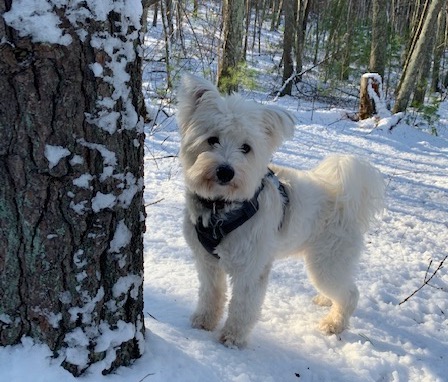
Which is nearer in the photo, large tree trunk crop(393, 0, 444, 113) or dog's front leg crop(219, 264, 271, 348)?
dog's front leg crop(219, 264, 271, 348)

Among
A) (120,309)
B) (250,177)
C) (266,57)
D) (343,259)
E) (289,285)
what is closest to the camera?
(120,309)

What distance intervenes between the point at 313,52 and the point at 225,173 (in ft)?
72.2

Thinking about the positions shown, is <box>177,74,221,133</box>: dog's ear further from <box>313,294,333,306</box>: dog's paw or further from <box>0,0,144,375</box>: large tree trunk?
<box>313,294,333,306</box>: dog's paw

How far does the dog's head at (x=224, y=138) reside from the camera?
280 centimetres

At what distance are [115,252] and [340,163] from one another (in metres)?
2.15

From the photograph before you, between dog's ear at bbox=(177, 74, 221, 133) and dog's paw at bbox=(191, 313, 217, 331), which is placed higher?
dog's ear at bbox=(177, 74, 221, 133)

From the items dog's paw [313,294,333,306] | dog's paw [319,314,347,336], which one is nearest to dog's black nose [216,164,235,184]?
dog's paw [319,314,347,336]

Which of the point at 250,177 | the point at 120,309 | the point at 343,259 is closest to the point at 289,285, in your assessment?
the point at 343,259

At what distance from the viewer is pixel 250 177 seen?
2867 millimetres

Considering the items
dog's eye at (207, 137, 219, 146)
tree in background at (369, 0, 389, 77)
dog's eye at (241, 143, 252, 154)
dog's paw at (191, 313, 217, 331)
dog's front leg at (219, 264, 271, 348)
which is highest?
tree in background at (369, 0, 389, 77)

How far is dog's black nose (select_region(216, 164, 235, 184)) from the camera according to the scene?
274 cm

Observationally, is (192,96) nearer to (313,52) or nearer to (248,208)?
(248,208)

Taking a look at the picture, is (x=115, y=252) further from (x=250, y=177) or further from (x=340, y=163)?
(x=340, y=163)

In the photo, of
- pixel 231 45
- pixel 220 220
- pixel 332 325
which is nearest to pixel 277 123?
pixel 220 220
